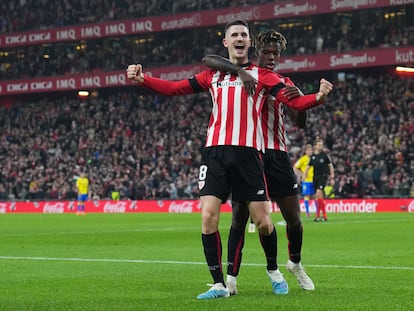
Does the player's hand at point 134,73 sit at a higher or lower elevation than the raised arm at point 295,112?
higher

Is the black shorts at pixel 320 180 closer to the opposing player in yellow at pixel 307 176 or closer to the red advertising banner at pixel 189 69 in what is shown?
the opposing player in yellow at pixel 307 176

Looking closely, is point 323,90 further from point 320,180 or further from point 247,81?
point 320,180

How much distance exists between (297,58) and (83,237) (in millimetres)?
31444

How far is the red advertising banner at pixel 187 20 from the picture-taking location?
161 ft

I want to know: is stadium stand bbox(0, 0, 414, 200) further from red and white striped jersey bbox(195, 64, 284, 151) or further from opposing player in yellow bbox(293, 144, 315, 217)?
red and white striped jersey bbox(195, 64, 284, 151)

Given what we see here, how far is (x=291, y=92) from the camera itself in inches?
334

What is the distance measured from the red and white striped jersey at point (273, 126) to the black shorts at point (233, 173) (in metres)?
0.58

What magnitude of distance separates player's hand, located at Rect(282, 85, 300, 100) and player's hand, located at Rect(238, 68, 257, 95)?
0.29 metres

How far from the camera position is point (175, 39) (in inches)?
2261

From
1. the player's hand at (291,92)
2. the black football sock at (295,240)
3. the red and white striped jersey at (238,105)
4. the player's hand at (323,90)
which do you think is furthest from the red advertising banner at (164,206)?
the player's hand at (323,90)

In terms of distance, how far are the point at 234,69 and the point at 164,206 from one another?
34.1m

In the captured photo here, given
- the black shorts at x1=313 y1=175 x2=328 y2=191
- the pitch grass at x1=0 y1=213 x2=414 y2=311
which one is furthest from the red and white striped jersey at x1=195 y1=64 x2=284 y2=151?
the black shorts at x1=313 y1=175 x2=328 y2=191

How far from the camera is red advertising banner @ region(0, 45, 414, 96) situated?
47.6 m

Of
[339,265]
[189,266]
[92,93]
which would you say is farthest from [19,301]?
[92,93]
